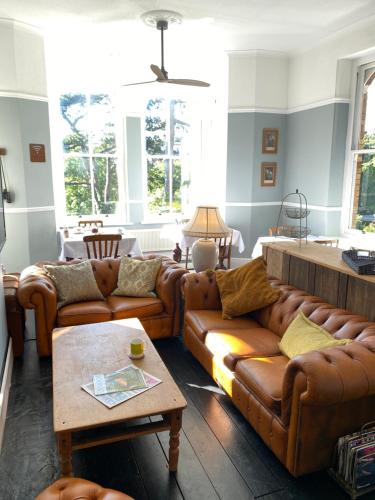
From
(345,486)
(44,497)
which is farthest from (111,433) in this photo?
(345,486)

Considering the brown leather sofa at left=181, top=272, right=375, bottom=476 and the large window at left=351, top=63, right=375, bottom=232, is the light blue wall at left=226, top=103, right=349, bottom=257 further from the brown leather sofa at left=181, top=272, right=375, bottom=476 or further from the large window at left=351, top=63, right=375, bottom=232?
the brown leather sofa at left=181, top=272, right=375, bottom=476

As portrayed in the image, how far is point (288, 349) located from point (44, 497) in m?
1.59

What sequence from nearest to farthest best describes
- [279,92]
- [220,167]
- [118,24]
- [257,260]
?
[257,260]
[118,24]
[279,92]
[220,167]

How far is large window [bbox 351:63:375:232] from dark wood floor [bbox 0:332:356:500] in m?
3.62

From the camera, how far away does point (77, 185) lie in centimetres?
646

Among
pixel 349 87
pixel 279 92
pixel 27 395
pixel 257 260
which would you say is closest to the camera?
pixel 27 395

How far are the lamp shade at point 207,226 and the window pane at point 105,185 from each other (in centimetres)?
341

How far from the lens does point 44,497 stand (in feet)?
4.63

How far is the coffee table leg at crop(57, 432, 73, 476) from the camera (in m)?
1.79

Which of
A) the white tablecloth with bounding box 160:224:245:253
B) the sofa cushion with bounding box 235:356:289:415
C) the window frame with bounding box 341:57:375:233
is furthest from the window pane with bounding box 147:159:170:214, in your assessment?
the sofa cushion with bounding box 235:356:289:415

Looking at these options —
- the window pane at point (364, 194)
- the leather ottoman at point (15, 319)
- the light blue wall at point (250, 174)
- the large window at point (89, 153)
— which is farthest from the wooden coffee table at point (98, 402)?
the large window at point (89, 153)

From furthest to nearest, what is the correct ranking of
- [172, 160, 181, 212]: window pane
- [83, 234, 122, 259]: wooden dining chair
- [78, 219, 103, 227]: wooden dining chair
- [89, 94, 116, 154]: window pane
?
1. [172, 160, 181, 212]: window pane
2. [89, 94, 116, 154]: window pane
3. [78, 219, 103, 227]: wooden dining chair
4. [83, 234, 122, 259]: wooden dining chair

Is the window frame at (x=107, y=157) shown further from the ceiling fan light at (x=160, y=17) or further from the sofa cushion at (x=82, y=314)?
the sofa cushion at (x=82, y=314)

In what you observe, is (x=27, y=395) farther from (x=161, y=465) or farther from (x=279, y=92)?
(x=279, y=92)
